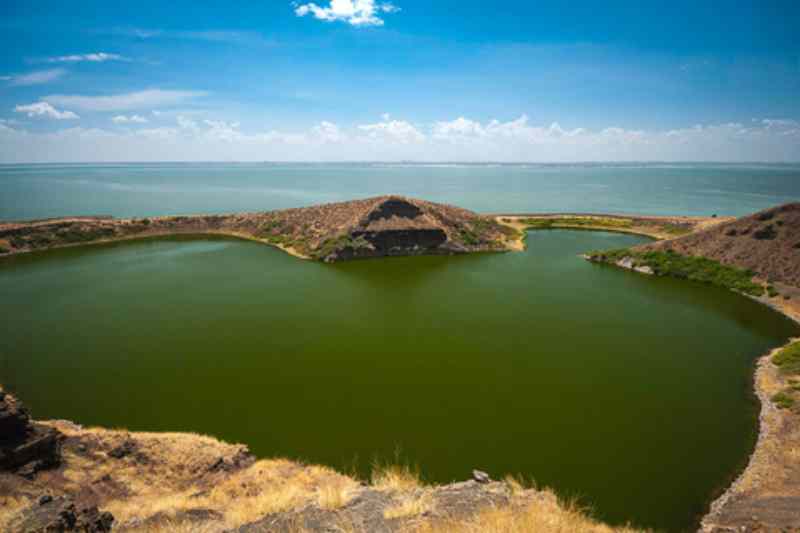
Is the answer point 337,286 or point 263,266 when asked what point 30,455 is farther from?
point 263,266

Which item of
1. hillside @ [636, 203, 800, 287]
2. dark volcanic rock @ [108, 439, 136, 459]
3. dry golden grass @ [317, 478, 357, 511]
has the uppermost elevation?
hillside @ [636, 203, 800, 287]

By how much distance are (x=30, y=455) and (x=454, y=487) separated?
15.6 m

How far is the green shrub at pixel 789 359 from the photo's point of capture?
72.9 feet

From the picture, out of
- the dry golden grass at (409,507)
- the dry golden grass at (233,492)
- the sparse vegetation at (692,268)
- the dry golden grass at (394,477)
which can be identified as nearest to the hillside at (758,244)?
the sparse vegetation at (692,268)

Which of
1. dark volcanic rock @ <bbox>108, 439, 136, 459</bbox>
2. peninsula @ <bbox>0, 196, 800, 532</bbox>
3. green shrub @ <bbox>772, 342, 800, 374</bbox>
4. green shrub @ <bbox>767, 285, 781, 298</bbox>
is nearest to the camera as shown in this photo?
peninsula @ <bbox>0, 196, 800, 532</bbox>

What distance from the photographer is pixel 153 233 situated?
68.4 metres

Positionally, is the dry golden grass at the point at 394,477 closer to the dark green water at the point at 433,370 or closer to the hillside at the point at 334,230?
the dark green water at the point at 433,370

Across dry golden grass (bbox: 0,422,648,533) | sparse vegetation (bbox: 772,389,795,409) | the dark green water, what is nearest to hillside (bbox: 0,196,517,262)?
the dark green water

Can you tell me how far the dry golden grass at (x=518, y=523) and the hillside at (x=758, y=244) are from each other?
41.9 m

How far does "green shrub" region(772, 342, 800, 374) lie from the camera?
2221cm

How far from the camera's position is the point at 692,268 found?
1695 inches

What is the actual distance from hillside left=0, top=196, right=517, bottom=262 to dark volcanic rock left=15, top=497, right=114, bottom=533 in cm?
4197

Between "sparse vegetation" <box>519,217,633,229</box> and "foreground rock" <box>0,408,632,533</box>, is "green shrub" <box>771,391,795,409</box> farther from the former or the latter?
"sparse vegetation" <box>519,217,633,229</box>

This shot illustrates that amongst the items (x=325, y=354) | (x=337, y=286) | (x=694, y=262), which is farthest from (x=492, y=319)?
(x=694, y=262)
